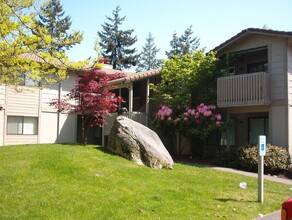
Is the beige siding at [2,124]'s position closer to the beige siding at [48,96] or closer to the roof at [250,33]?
the beige siding at [48,96]

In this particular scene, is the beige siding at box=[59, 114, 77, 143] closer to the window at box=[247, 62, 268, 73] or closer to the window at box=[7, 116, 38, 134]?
the window at box=[7, 116, 38, 134]

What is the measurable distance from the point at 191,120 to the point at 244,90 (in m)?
2.93

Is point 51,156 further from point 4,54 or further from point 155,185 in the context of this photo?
point 4,54

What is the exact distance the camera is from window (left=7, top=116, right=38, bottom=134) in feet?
65.6

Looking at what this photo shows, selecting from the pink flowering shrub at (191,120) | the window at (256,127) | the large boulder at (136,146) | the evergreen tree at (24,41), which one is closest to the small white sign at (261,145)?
the large boulder at (136,146)

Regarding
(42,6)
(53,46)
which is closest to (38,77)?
(53,46)

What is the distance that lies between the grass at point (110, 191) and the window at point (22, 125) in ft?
29.9

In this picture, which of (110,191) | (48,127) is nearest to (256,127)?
(48,127)

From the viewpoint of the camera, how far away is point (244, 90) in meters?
16.1

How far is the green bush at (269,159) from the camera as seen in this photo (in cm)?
1391

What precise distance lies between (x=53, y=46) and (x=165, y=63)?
13.2 m

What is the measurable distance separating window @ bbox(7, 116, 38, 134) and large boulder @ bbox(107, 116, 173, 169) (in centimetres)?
948

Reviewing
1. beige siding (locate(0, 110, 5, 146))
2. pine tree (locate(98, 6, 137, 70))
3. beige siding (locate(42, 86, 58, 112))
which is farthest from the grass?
pine tree (locate(98, 6, 137, 70))

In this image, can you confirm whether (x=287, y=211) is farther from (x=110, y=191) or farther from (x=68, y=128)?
(x=68, y=128)
